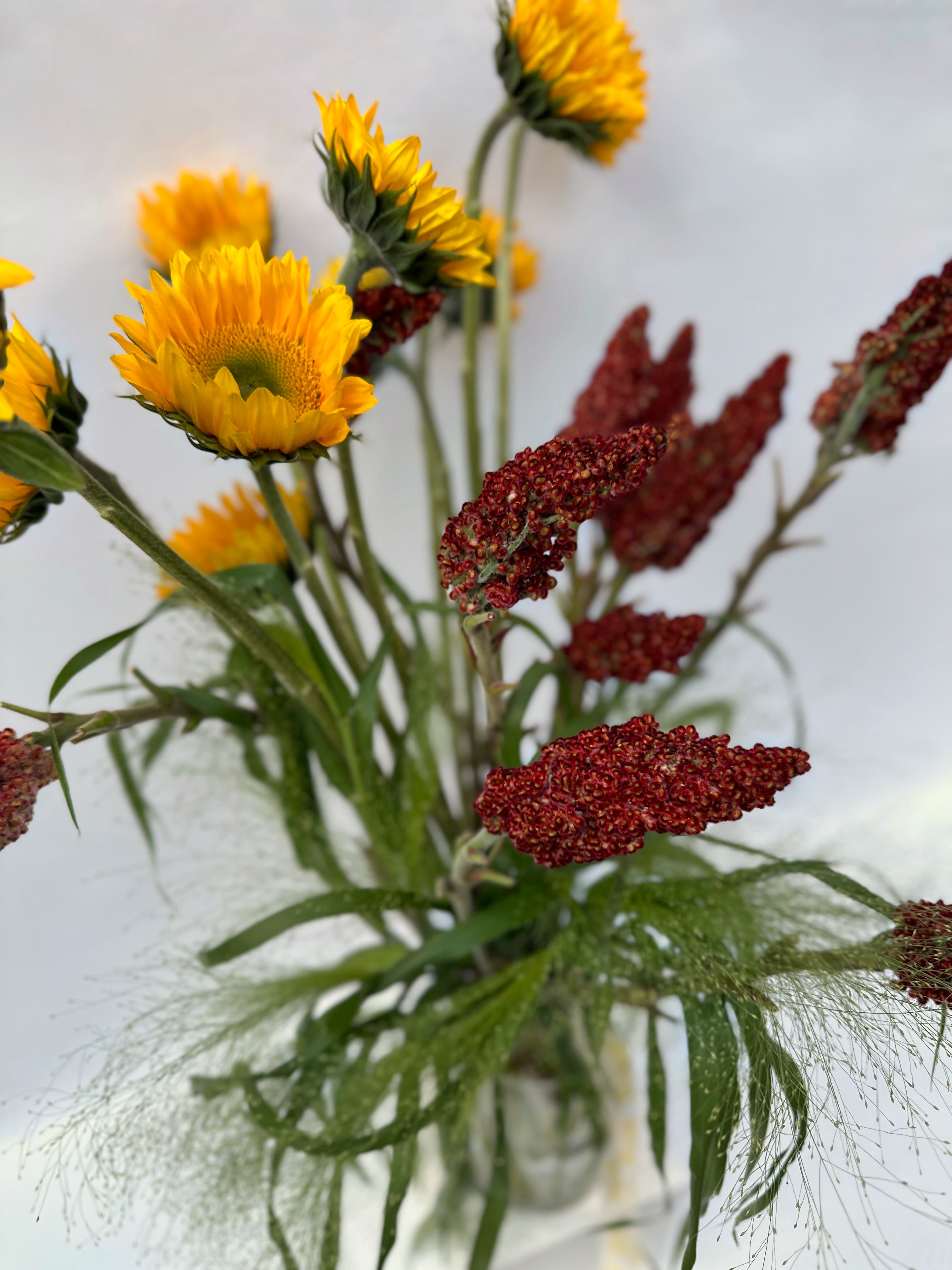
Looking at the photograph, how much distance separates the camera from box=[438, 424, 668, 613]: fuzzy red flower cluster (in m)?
0.25

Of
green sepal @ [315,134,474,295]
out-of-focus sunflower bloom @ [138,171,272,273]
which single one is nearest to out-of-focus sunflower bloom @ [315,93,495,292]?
green sepal @ [315,134,474,295]

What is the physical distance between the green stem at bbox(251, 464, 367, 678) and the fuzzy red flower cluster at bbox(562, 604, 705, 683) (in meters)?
0.10

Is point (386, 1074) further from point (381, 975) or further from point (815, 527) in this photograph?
point (815, 527)

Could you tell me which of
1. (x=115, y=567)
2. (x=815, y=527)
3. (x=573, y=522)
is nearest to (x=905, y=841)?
(x=815, y=527)

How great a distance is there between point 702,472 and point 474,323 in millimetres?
163

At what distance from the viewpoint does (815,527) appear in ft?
2.35

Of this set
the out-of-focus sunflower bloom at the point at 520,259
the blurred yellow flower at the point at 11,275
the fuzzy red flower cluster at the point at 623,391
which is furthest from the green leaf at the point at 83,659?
the out-of-focus sunflower bloom at the point at 520,259

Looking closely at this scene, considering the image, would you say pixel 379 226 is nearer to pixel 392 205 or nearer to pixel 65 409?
pixel 392 205

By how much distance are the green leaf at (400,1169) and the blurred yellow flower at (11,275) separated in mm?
353

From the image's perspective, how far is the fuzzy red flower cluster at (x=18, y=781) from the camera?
281 millimetres

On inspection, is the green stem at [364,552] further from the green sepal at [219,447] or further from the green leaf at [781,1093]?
the green leaf at [781,1093]

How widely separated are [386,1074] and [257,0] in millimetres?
593

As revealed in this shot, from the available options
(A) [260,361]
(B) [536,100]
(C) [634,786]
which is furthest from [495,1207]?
(B) [536,100]

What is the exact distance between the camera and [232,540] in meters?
0.42
